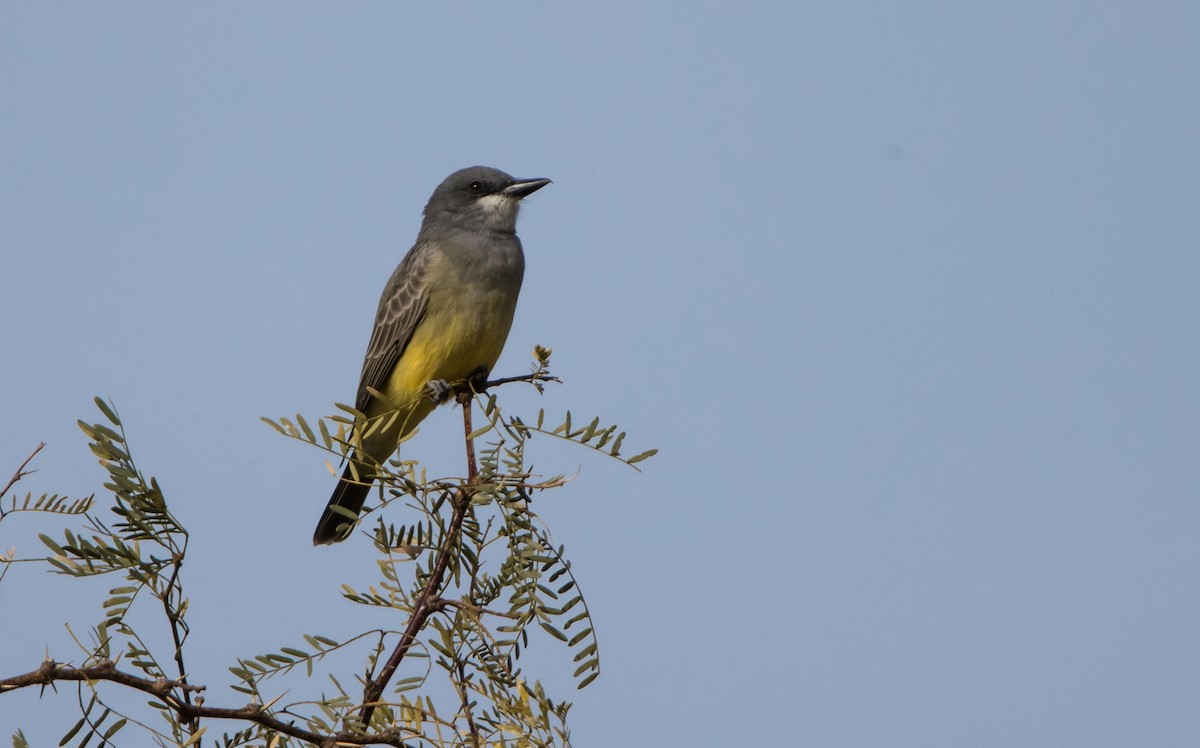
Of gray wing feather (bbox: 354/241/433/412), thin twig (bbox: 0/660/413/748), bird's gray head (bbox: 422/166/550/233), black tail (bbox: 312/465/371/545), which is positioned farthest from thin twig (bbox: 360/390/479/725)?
bird's gray head (bbox: 422/166/550/233)

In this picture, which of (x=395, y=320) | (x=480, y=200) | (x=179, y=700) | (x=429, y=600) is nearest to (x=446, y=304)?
(x=395, y=320)

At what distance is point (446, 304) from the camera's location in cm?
626

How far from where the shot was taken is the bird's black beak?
269 inches

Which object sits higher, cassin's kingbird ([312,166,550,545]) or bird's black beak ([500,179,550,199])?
bird's black beak ([500,179,550,199])

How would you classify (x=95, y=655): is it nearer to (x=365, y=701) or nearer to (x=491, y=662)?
(x=365, y=701)

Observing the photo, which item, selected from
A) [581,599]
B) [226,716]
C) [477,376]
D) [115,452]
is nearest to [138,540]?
[115,452]

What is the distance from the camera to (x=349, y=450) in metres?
2.80

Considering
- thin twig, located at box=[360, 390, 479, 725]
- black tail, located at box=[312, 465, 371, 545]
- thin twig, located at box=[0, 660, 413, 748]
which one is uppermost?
black tail, located at box=[312, 465, 371, 545]

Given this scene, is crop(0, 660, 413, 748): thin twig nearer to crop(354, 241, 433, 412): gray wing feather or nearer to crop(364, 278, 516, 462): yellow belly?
crop(364, 278, 516, 462): yellow belly

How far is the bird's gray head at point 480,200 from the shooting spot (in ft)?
22.4

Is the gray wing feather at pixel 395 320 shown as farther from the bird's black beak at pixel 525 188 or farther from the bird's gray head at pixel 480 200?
the bird's black beak at pixel 525 188

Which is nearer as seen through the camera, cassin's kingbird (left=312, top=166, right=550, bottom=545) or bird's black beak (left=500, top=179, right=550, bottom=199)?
cassin's kingbird (left=312, top=166, right=550, bottom=545)

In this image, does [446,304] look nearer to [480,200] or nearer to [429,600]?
[480,200]

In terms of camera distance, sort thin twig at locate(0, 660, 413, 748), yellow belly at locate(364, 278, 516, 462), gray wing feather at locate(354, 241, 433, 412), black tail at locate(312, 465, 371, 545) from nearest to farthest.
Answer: thin twig at locate(0, 660, 413, 748) < black tail at locate(312, 465, 371, 545) < yellow belly at locate(364, 278, 516, 462) < gray wing feather at locate(354, 241, 433, 412)
